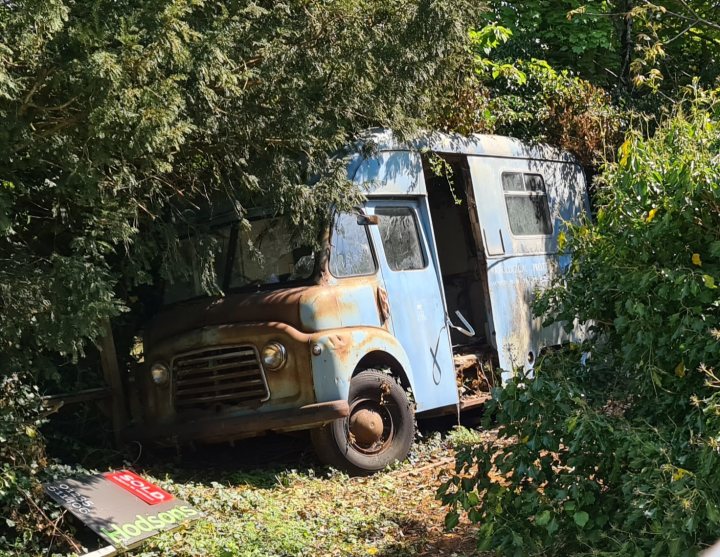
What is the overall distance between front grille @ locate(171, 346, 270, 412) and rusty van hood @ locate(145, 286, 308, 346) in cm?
27

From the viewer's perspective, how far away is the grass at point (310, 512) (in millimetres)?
5820

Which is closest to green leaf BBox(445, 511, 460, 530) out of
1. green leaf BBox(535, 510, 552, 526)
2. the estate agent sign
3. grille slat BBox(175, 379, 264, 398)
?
green leaf BBox(535, 510, 552, 526)

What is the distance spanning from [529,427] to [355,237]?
11.2 ft

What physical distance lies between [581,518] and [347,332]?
3317 mm

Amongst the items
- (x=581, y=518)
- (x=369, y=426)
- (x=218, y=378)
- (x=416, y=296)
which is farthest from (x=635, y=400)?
(x=218, y=378)

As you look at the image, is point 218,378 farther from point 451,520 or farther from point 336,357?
point 451,520

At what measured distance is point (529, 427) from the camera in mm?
4984

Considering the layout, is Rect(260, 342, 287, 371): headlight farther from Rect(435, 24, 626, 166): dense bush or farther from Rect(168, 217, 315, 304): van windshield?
Rect(435, 24, 626, 166): dense bush

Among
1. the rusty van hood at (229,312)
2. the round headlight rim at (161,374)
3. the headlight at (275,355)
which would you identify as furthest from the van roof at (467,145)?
the round headlight rim at (161,374)

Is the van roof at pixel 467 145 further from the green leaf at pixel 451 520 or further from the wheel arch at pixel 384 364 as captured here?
the green leaf at pixel 451 520

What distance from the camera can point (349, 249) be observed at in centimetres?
795

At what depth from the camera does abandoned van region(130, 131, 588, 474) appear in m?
7.36

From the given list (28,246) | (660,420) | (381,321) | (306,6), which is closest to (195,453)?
(381,321)

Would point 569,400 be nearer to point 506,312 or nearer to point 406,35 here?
point 406,35
